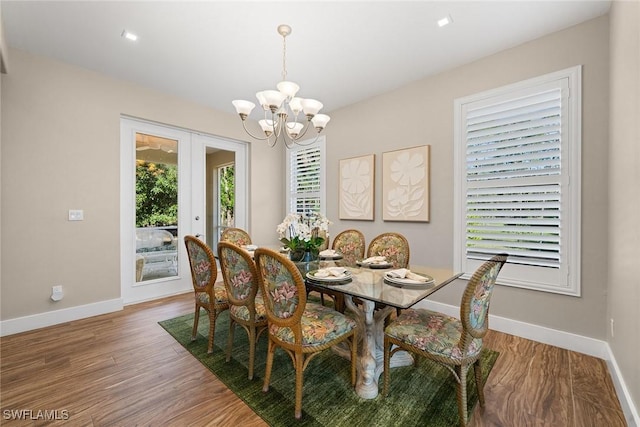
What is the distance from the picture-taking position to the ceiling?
6.88 ft

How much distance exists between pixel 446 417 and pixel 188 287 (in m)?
3.68

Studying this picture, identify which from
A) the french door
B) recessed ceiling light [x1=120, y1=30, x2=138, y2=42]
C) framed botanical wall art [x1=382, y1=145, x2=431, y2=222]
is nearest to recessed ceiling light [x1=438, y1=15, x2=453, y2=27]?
framed botanical wall art [x1=382, y1=145, x2=431, y2=222]

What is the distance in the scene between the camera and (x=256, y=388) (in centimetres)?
181


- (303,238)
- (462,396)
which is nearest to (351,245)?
(303,238)

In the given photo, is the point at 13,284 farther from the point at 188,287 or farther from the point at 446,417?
the point at 446,417

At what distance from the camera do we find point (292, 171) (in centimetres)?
486

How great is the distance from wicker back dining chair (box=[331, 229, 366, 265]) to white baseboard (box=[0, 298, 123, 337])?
278 centimetres

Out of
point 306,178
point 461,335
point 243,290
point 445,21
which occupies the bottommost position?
point 461,335

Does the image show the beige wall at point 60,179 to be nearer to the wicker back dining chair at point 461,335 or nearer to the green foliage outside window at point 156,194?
the green foliage outside window at point 156,194

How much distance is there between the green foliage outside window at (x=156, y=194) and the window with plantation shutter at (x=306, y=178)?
1882 millimetres

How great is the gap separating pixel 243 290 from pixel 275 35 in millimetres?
2233

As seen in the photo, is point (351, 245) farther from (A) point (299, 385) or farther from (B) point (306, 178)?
(B) point (306, 178)

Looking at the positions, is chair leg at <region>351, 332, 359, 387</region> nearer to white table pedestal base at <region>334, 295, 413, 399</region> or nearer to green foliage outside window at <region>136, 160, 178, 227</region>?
white table pedestal base at <region>334, 295, 413, 399</region>

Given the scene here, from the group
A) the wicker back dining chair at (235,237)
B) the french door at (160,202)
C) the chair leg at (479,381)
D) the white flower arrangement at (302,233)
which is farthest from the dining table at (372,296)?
the french door at (160,202)
